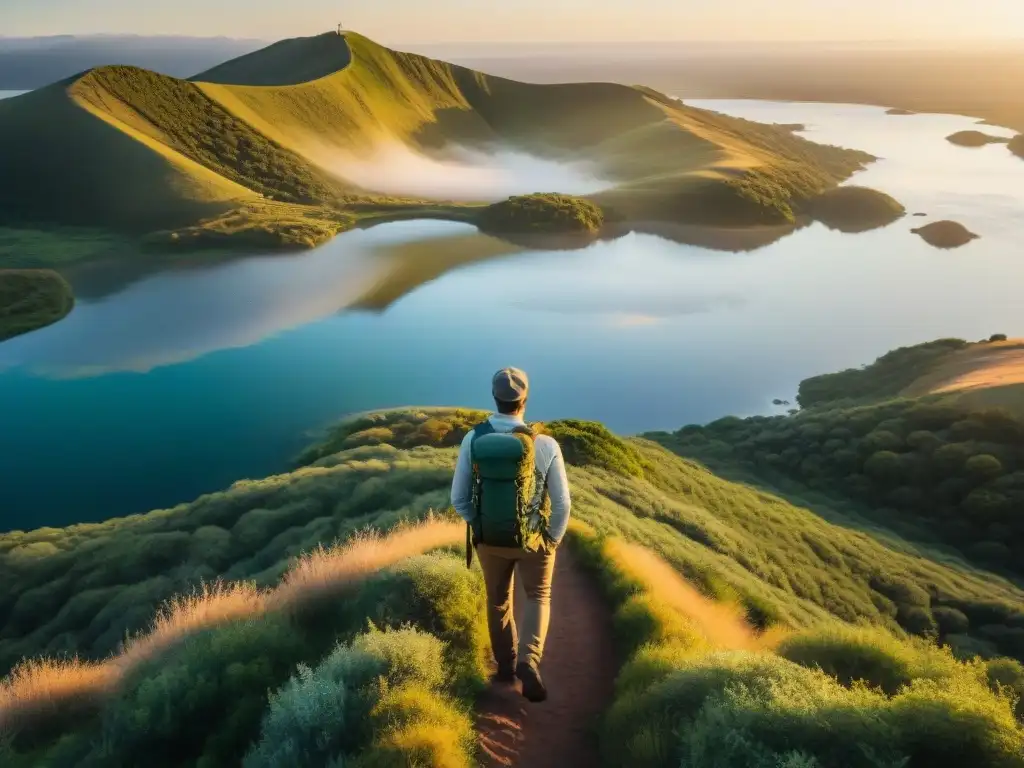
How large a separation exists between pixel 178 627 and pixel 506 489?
15.5 feet

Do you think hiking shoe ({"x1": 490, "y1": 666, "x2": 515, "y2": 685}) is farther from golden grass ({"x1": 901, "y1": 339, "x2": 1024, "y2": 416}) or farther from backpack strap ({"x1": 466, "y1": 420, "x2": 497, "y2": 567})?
golden grass ({"x1": 901, "y1": 339, "x2": 1024, "y2": 416})

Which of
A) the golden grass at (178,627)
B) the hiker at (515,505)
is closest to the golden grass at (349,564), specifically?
the golden grass at (178,627)

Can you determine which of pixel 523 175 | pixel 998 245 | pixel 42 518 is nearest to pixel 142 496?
pixel 42 518

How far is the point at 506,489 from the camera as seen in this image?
5809 mm

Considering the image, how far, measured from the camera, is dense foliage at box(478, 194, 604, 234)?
115875 mm

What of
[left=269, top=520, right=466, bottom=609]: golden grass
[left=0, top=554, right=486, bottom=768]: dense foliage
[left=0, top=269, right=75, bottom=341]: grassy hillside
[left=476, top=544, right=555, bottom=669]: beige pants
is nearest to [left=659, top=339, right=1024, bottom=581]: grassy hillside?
[left=269, top=520, right=466, bottom=609]: golden grass

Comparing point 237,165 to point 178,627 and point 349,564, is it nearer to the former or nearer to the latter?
point 349,564

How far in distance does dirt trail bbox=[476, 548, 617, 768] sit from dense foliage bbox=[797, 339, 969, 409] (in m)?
49.8

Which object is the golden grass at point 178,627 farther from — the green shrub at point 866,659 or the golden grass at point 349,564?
the green shrub at point 866,659

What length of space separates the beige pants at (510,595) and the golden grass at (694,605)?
7.47 ft

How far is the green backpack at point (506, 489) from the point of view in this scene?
574cm

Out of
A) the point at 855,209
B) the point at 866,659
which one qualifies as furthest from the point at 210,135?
the point at 855,209

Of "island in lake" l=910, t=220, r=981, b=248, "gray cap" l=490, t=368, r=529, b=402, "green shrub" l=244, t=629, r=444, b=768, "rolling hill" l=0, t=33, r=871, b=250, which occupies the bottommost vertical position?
"island in lake" l=910, t=220, r=981, b=248

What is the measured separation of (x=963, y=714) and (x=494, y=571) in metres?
3.77
